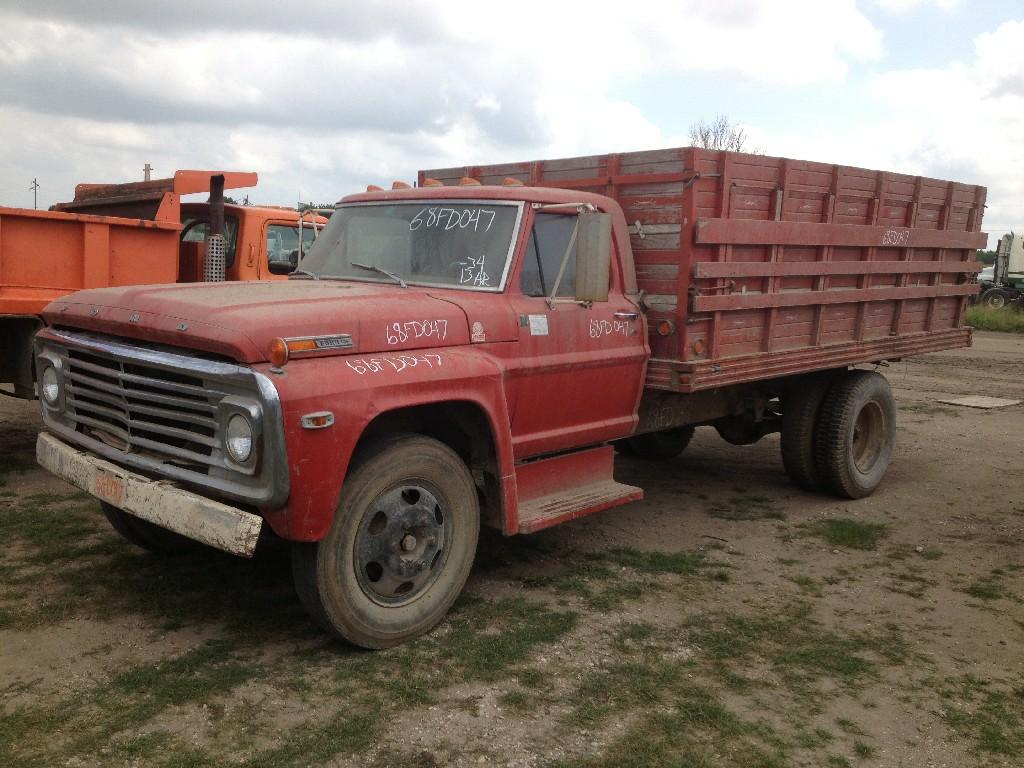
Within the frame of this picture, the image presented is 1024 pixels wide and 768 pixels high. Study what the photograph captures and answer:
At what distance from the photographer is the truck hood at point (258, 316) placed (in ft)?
11.7

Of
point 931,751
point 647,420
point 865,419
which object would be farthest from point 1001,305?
point 931,751

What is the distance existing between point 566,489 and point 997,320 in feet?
72.5

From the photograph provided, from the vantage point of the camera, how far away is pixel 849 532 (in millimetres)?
6051

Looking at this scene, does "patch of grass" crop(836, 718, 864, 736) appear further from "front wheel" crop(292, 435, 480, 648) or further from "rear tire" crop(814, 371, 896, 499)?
"rear tire" crop(814, 371, 896, 499)

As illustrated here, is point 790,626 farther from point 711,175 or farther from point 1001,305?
point 1001,305

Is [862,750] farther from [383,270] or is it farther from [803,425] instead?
[803,425]

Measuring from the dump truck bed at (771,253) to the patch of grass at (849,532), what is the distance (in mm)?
1083

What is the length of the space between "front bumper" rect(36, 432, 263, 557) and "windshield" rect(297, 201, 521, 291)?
1.64 m

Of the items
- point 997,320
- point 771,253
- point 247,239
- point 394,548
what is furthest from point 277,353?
point 997,320

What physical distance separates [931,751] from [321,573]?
2.42m

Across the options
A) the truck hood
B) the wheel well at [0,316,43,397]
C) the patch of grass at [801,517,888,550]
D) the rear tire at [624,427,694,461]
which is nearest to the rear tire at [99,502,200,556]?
the truck hood

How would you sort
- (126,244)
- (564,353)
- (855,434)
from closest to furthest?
(564,353) → (126,244) → (855,434)

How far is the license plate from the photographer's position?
12.5ft

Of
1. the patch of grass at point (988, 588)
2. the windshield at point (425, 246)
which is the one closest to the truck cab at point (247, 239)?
the windshield at point (425, 246)
